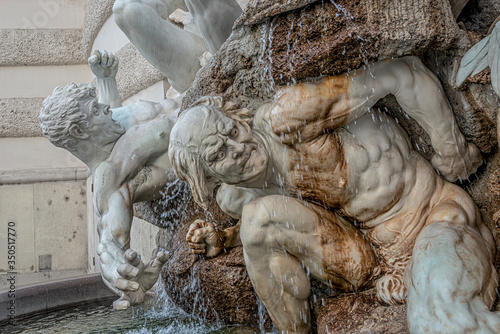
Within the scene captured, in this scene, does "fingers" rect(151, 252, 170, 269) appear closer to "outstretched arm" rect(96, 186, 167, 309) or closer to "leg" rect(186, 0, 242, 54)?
"outstretched arm" rect(96, 186, 167, 309)

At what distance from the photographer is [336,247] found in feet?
6.61

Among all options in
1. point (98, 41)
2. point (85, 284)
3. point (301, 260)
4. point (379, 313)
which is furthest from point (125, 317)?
point (98, 41)

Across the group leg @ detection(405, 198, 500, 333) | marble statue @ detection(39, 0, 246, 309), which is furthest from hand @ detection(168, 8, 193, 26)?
leg @ detection(405, 198, 500, 333)

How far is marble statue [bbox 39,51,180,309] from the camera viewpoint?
109 inches

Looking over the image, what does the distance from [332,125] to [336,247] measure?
17.0 inches

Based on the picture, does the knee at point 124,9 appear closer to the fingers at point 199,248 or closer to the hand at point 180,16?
the hand at point 180,16

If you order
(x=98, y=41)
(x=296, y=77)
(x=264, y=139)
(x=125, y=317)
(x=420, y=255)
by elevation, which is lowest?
(x=125, y=317)

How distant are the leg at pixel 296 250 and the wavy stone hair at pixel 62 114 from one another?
1200mm

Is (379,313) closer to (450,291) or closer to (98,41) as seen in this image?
(450,291)

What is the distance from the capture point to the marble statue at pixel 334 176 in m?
1.88

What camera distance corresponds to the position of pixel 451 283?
5.03ft

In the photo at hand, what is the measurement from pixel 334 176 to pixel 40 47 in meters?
5.78

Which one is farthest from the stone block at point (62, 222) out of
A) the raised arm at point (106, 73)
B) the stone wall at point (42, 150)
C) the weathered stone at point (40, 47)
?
the raised arm at point (106, 73)

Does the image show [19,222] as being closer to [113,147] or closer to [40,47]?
[40,47]
